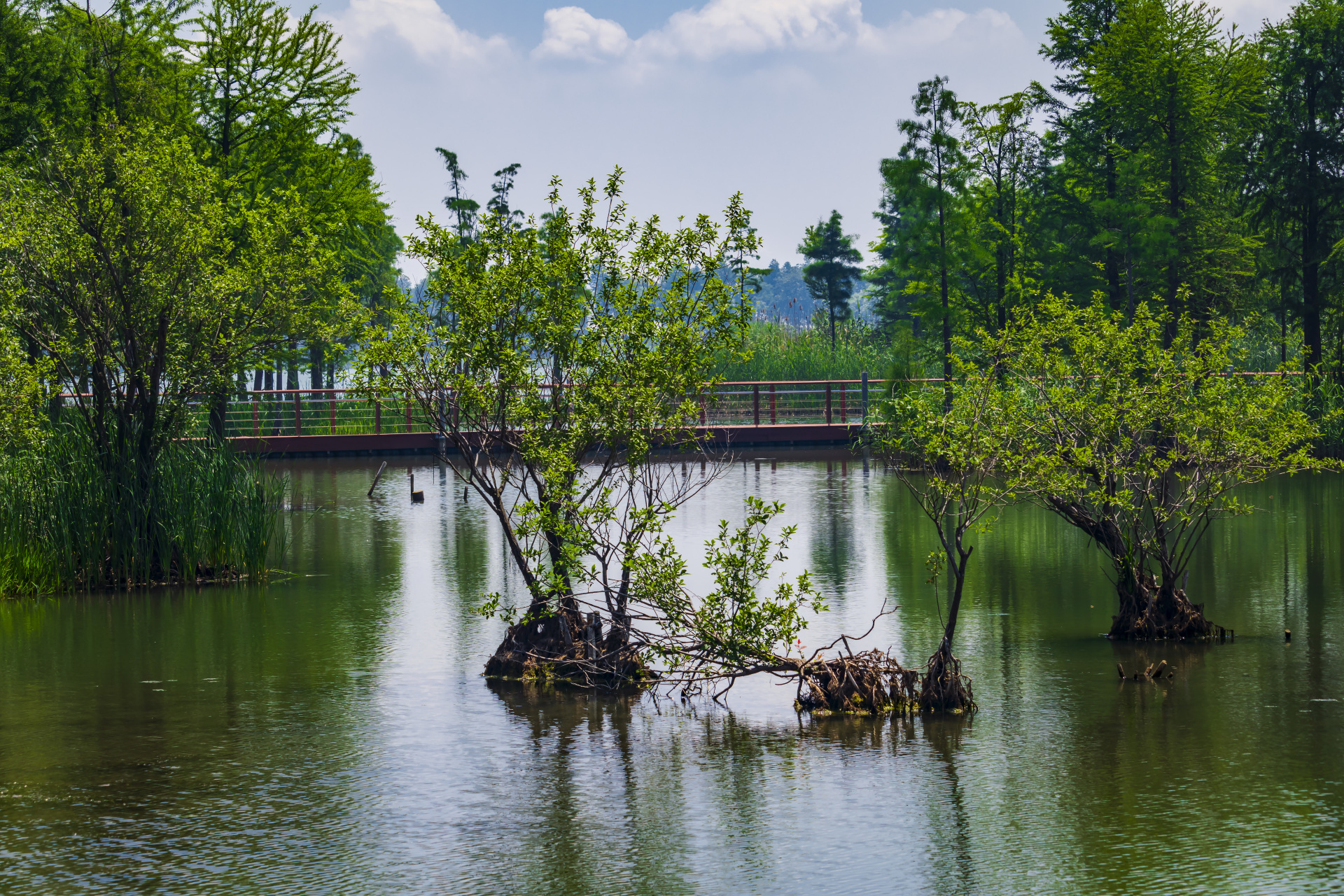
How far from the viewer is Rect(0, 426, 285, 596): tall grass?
52.7ft

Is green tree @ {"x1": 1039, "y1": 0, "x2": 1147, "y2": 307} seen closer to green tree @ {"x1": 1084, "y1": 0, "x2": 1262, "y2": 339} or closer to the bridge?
green tree @ {"x1": 1084, "y1": 0, "x2": 1262, "y2": 339}

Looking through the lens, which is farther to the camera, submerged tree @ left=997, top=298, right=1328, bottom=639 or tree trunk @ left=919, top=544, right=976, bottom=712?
submerged tree @ left=997, top=298, right=1328, bottom=639

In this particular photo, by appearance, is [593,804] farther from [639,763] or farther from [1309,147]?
[1309,147]

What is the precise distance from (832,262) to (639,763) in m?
66.8

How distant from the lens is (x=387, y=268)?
6825cm

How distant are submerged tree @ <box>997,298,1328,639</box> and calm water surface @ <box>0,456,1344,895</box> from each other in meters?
0.71

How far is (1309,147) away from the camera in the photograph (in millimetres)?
36000

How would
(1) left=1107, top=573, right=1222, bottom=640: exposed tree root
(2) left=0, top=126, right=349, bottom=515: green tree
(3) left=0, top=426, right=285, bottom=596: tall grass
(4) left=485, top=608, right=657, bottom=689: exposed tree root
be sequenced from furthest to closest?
1. (3) left=0, top=426, right=285, bottom=596: tall grass
2. (2) left=0, top=126, right=349, bottom=515: green tree
3. (1) left=1107, top=573, right=1222, bottom=640: exposed tree root
4. (4) left=485, top=608, right=657, bottom=689: exposed tree root

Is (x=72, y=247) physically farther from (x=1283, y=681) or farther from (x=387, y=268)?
(x=387, y=268)

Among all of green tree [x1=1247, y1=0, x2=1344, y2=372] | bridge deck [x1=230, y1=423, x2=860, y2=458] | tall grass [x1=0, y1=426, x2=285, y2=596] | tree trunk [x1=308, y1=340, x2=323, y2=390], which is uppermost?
green tree [x1=1247, y1=0, x2=1344, y2=372]

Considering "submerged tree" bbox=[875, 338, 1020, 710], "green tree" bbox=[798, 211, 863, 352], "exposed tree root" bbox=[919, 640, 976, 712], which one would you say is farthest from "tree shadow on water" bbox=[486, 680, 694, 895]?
"green tree" bbox=[798, 211, 863, 352]

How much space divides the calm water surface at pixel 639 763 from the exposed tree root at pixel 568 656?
0.29 meters

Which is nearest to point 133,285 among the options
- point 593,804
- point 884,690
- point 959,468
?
point 959,468

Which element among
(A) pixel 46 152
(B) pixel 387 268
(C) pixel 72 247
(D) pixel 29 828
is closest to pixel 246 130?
(A) pixel 46 152
